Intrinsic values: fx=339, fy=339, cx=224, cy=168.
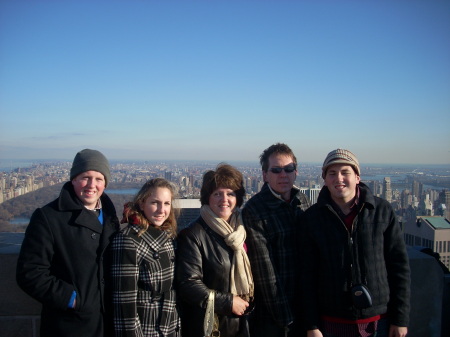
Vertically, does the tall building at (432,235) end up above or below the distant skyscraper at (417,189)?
above

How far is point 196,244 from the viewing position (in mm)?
2947

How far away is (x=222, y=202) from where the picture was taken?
120 inches

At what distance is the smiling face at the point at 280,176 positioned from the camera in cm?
318

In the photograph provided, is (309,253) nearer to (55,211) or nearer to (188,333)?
(188,333)

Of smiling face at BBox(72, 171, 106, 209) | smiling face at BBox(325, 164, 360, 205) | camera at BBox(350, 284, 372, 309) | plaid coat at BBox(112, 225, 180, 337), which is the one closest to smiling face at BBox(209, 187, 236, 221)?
plaid coat at BBox(112, 225, 180, 337)

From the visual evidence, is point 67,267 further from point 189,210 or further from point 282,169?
point 282,169

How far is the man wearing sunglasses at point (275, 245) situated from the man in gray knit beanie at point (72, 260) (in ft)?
4.14

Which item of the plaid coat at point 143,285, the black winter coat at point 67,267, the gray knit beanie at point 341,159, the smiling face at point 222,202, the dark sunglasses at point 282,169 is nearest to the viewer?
the black winter coat at point 67,267

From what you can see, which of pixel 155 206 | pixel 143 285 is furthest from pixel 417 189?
pixel 143 285

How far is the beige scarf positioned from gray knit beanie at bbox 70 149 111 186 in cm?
97

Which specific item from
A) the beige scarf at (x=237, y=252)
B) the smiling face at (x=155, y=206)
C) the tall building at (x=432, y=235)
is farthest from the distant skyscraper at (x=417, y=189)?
the smiling face at (x=155, y=206)

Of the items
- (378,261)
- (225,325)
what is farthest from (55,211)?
(378,261)

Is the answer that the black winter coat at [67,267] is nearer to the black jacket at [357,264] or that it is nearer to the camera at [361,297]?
the black jacket at [357,264]

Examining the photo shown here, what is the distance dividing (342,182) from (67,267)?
233cm
